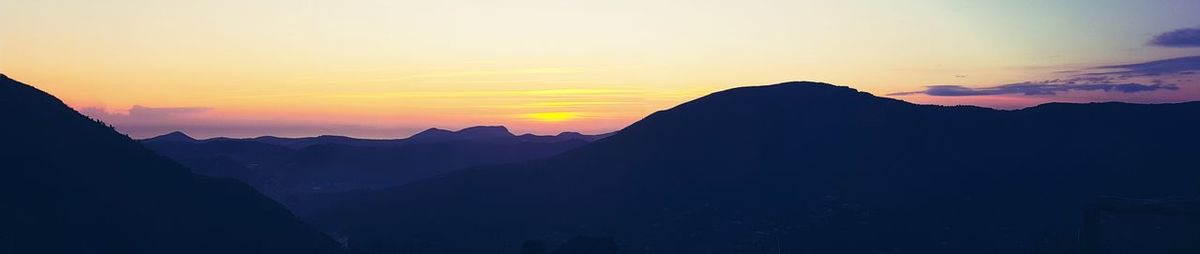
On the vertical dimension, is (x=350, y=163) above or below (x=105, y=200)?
below

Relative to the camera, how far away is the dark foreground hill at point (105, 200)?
2099 inches

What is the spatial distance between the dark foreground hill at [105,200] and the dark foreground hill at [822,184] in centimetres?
1378

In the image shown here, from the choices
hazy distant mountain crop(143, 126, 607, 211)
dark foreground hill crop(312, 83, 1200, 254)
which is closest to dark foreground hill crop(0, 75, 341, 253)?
dark foreground hill crop(312, 83, 1200, 254)

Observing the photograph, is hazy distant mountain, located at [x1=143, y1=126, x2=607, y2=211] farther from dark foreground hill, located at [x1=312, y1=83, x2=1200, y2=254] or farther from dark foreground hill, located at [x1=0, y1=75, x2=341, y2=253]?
dark foreground hill, located at [x1=0, y1=75, x2=341, y2=253]

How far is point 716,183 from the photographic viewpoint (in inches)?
3647

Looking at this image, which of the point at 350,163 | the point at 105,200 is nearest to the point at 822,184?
the point at 105,200

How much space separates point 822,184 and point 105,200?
208 ft

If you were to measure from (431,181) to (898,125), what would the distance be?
2435 inches

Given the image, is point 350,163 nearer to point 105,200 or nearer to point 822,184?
point 822,184

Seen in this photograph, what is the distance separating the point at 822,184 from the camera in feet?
286

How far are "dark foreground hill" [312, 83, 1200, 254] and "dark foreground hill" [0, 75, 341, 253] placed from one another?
45.2 ft

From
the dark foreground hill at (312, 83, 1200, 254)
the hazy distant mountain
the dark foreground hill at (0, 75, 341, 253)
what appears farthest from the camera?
the hazy distant mountain

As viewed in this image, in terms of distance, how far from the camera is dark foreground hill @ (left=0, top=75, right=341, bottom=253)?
53312 mm

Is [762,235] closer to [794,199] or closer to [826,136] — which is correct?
[794,199]
